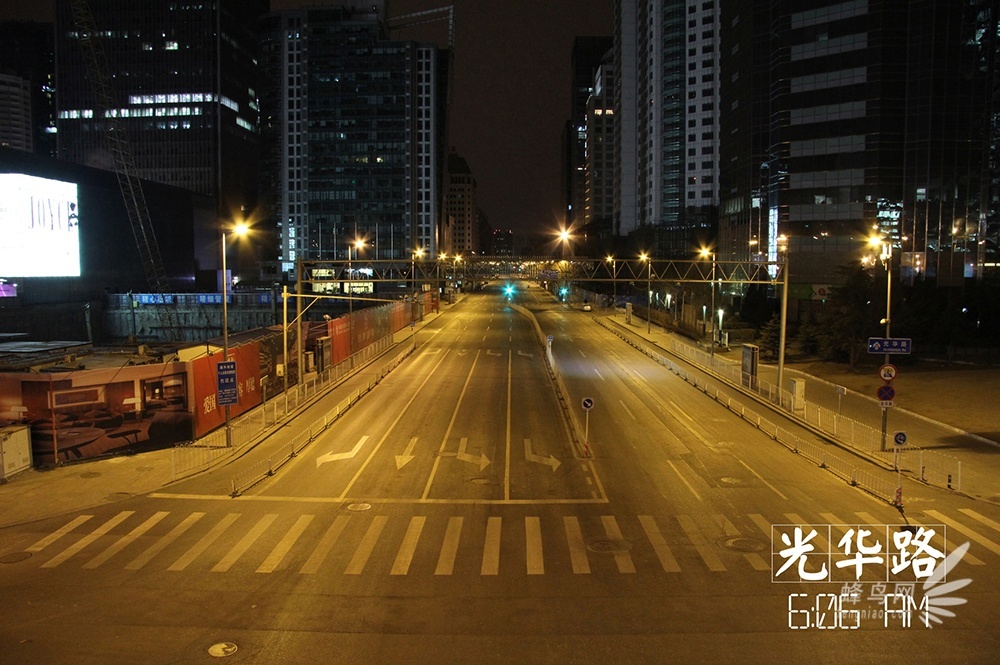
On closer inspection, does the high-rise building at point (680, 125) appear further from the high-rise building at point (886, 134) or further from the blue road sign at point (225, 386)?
the blue road sign at point (225, 386)

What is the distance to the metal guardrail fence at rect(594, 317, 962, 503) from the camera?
23.1 metres

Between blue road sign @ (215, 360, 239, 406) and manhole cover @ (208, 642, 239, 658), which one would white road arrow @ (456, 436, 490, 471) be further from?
manhole cover @ (208, 642, 239, 658)

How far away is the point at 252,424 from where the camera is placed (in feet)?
103

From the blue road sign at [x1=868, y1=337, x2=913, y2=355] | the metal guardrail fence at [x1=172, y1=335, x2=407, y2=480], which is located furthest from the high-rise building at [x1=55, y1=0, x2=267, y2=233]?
the blue road sign at [x1=868, y1=337, x2=913, y2=355]

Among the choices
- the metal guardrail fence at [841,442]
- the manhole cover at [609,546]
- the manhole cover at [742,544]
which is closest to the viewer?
the manhole cover at [609,546]

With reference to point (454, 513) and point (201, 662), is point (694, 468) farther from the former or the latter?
point (201, 662)

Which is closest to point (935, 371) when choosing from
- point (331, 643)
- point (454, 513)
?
point (454, 513)

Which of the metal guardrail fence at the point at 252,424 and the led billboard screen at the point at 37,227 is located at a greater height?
the led billboard screen at the point at 37,227

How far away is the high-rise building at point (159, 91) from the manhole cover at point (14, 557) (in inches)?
6002

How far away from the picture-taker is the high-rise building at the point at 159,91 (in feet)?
511

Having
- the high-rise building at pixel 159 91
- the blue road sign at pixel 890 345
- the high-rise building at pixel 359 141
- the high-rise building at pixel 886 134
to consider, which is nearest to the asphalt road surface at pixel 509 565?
the blue road sign at pixel 890 345

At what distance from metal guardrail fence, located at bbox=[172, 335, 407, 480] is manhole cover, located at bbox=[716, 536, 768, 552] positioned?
56.6 ft

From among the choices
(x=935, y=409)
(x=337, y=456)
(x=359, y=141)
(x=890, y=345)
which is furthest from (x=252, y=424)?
(x=359, y=141)

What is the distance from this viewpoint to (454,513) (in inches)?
782
